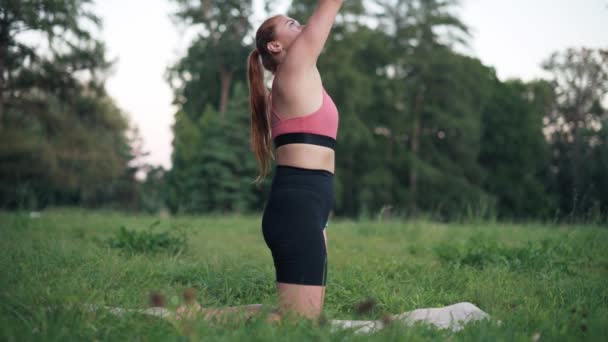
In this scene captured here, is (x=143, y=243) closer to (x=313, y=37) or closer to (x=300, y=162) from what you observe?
(x=300, y=162)

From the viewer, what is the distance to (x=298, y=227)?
3006 mm

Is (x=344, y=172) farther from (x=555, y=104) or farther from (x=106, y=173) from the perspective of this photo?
(x=555, y=104)

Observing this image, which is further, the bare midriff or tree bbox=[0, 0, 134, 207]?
tree bbox=[0, 0, 134, 207]

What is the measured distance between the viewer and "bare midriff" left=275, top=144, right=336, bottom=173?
10.1 feet

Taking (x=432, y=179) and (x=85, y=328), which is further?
(x=432, y=179)

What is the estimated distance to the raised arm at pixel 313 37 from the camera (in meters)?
2.96

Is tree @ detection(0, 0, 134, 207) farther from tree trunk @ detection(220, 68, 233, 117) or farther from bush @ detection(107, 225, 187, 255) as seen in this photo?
bush @ detection(107, 225, 187, 255)

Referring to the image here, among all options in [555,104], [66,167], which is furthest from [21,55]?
[555,104]

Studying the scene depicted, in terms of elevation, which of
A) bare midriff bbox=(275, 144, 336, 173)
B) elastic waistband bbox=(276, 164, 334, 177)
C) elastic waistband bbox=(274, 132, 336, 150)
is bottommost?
elastic waistband bbox=(276, 164, 334, 177)

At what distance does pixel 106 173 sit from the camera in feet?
80.6

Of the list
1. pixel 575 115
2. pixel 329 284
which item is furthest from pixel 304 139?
pixel 575 115

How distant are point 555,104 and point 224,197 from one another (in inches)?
933

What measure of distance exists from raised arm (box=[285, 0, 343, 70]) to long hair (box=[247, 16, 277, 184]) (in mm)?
300

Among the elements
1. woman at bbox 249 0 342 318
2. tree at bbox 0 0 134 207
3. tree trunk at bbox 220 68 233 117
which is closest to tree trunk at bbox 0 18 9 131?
tree at bbox 0 0 134 207
